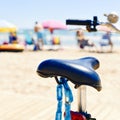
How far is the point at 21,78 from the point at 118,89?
8.03 ft

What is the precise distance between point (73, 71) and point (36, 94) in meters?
5.00

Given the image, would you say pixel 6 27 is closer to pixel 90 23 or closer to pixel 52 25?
pixel 52 25

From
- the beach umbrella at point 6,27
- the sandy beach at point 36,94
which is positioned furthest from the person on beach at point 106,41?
the sandy beach at point 36,94

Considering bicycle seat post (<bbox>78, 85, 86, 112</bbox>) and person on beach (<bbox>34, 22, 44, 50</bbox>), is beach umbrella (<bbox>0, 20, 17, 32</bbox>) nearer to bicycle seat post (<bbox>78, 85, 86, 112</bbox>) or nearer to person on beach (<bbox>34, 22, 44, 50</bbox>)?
person on beach (<bbox>34, 22, 44, 50</bbox>)

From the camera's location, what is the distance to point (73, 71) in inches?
80.6

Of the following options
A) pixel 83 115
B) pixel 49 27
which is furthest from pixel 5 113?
pixel 49 27

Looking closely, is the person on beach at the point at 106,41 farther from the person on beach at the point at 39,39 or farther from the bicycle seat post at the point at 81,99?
the bicycle seat post at the point at 81,99

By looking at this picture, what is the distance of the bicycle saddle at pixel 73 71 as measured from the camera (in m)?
2.00

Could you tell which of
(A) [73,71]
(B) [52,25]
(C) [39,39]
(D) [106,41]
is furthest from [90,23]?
(B) [52,25]

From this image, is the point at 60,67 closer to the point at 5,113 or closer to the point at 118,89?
the point at 5,113

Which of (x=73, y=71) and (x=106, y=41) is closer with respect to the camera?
(x=73, y=71)

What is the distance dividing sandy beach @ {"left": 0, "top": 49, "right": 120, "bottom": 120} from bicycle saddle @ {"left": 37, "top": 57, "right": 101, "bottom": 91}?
2.22 meters

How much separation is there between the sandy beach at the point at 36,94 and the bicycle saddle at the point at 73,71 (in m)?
2.22

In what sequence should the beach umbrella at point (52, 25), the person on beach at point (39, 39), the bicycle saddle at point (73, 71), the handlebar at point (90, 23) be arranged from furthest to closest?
the beach umbrella at point (52, 25) < the person on beach at point (39, 39) < the handlebar at point (90, 23) < the bicycle saddle at point (73, 71)
